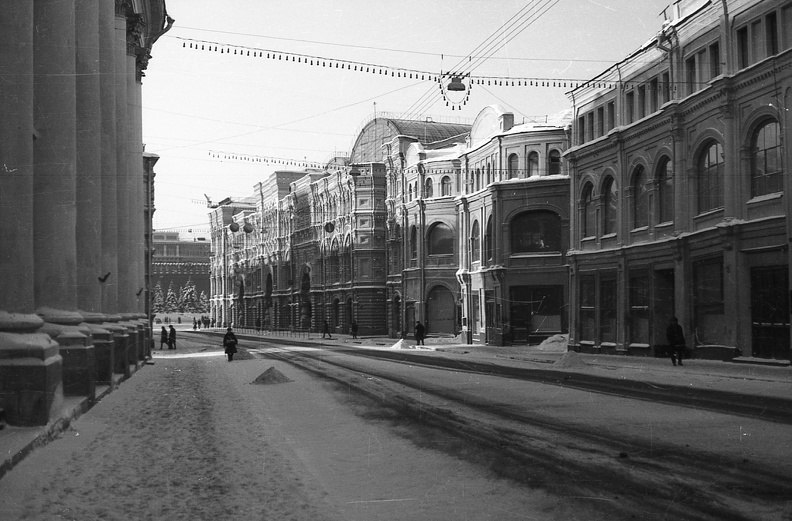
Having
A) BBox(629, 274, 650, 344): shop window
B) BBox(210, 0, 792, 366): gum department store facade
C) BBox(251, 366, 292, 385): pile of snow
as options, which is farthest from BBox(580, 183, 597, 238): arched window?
BBox(251, 366, 292, 385): pile of snow

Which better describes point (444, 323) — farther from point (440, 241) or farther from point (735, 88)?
point (735, 88)

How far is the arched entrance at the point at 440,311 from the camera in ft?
235

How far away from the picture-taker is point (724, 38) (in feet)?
106

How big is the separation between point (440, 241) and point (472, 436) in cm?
5930

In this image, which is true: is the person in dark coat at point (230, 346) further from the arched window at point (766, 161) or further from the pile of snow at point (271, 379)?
the arched window at point (766, 161)

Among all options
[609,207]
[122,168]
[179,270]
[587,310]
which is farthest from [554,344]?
[179,270]

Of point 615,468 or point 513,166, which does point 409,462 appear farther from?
point 513,166

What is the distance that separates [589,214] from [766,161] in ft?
55.1

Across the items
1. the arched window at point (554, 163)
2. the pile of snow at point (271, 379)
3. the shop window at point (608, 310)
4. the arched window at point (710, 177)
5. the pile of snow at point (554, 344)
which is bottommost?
the pile of snow at point (554, 344)

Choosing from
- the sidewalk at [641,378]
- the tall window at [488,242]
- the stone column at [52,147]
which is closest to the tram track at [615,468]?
the sidewalk at [641,378]

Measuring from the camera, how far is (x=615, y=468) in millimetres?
9875

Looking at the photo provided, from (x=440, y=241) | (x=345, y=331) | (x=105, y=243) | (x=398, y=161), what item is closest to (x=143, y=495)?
(x=105, y=243)

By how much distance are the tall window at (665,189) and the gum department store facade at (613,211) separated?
3.2 inches

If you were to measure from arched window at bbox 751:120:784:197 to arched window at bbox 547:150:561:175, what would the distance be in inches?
941
